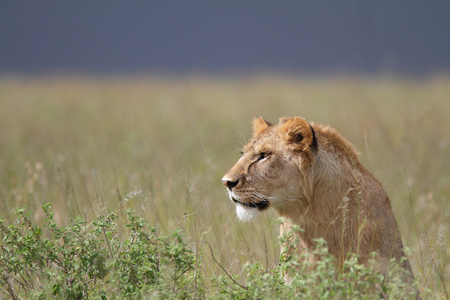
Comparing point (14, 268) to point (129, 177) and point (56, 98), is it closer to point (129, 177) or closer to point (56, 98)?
point (129, 177)

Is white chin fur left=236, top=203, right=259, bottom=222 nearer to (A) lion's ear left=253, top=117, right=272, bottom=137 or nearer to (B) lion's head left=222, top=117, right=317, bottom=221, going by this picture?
(B) lion's head left=222, top=117, right=317, bottom=221

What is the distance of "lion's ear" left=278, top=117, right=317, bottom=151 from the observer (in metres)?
3.49

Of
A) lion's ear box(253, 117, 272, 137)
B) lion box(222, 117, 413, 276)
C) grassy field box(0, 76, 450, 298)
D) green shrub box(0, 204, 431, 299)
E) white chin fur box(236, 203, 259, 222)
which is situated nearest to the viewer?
green shrub box(0, 204, 431, 299)

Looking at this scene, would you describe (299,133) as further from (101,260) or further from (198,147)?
(198,147)

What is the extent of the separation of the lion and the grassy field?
346mm

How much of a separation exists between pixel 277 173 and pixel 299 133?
0.26 meters

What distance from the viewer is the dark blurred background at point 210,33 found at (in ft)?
142

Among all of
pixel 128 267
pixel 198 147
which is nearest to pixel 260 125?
pixel 128 267

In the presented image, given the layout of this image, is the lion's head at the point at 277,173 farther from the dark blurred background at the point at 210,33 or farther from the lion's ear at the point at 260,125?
the dark blurred background at the point at 210,33

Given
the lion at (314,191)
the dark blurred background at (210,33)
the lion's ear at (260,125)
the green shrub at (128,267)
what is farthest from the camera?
the dark blurred background at (210,33)

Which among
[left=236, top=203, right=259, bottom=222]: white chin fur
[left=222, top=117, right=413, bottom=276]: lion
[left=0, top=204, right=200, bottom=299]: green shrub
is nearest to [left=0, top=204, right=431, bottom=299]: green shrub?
[left=0, top=204, right=200, bottom=299]: green shrub

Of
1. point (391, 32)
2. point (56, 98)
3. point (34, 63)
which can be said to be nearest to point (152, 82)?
point (56, 98)

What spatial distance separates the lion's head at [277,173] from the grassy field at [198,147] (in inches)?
13.2

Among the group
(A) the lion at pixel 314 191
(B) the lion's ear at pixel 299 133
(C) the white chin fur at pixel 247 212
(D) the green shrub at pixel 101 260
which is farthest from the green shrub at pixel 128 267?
(B) the lion's ear at pixel 299 133
